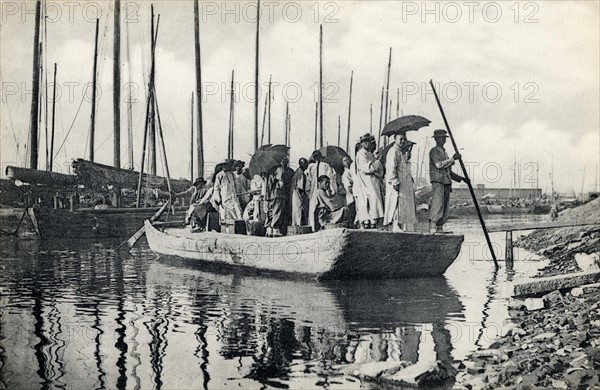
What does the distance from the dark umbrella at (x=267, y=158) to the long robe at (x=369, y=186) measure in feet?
9.99

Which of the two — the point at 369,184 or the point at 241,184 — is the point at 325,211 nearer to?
the point at 369,184

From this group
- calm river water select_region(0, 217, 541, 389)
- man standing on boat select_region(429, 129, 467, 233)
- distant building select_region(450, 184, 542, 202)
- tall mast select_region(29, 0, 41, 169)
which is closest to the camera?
calm river water select_region(0, 217, 541, 389)

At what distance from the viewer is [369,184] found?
39.6 ft

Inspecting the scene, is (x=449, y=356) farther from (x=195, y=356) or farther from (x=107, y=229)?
(x=107, y=229)

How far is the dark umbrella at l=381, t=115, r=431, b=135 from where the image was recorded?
11500 mm

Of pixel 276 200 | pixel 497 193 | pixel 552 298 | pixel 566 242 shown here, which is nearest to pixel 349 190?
pixel 276 200

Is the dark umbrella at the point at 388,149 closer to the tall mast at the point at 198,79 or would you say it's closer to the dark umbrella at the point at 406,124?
the dark umbrella at the point at 406,124

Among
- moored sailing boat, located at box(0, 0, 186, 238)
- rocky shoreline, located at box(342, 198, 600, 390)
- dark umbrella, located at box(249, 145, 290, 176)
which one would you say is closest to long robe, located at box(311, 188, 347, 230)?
dark umbrella, located at box(249, 145, 290, 176)

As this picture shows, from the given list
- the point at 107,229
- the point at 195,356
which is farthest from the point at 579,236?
the point at 107,229

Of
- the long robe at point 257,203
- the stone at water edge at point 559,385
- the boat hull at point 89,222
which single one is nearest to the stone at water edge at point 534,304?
the stone at water edge at point 559,385

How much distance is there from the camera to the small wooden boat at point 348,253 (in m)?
10.9

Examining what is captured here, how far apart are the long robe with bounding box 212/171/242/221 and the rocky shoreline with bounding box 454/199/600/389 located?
7598mm

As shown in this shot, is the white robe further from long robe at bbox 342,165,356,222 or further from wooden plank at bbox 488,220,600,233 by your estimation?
wooden plank at bbox 488,220,600,233

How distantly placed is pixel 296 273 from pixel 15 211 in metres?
15.5
